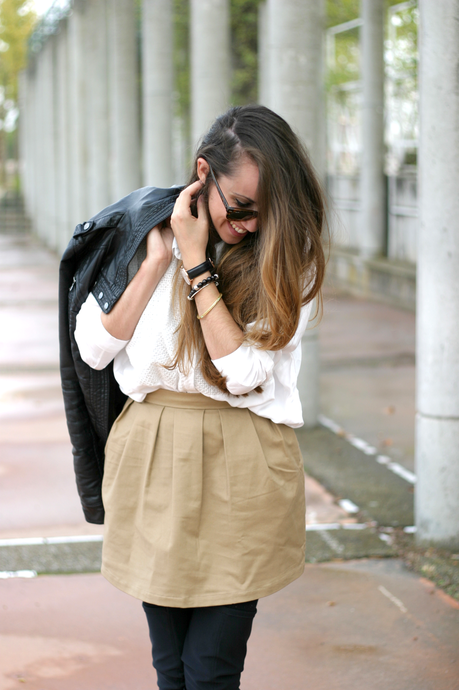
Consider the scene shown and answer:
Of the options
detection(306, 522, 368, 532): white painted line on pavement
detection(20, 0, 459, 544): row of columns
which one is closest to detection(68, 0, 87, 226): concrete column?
detection(20, 0, 459, 544): row of columns

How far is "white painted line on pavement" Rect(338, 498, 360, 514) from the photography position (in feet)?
15.6

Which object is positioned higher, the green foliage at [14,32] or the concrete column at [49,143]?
the green foliage at [14,32]

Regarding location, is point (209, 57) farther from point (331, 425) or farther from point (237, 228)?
point (237, 228)

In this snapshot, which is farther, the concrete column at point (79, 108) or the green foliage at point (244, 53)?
the concrete column at point (79, 108)

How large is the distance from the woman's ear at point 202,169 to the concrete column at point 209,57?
6.12 meters

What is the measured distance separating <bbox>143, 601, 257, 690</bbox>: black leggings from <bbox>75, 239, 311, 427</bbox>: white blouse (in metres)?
0.51

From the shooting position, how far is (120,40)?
13.2 metres

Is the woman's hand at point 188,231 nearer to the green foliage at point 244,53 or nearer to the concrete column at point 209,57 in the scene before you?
the concrete column at point 209,57

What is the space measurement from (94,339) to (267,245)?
1.65 feet

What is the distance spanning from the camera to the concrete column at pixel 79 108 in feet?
62.1

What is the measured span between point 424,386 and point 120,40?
34.9ft

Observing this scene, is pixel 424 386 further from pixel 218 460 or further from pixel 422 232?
pixel 218 460

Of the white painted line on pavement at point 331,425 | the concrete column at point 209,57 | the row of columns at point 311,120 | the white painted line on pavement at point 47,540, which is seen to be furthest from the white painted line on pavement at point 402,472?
the concrete column at point 209,57

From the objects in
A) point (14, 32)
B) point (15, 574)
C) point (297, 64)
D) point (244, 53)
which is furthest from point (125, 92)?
point (14, 32)
